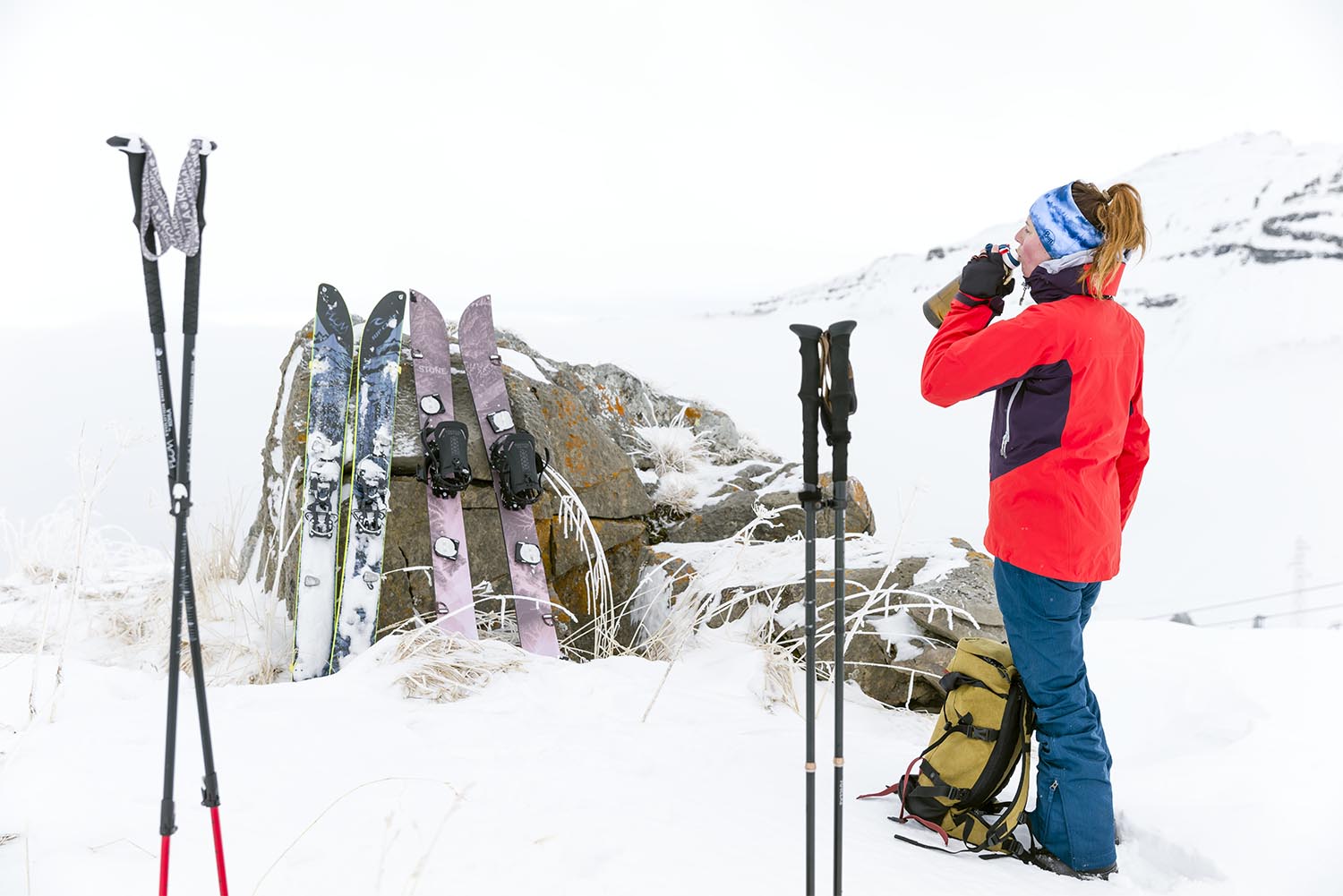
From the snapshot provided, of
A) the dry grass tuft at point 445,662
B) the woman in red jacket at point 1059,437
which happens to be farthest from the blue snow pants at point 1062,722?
the dry grass tuft at point 445,662

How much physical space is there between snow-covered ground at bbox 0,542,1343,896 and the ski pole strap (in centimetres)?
103

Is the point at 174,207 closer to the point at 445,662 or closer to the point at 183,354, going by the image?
the point at 183,354

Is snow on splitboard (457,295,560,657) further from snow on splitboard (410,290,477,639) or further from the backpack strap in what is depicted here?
the backpack strap

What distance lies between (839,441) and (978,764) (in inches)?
39.8

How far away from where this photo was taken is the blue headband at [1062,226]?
1.70 m

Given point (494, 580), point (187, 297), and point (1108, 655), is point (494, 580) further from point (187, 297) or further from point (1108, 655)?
point (1108, 655)

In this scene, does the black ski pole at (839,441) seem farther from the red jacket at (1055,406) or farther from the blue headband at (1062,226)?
the blue headband at (1062,226)

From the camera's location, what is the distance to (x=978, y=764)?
1.85 metres

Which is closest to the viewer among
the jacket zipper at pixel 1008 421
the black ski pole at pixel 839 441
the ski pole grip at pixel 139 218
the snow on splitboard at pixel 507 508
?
the ski pole grip at pixel 139 218

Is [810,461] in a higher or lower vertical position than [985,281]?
lower

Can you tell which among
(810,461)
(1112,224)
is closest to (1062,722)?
(810,461)

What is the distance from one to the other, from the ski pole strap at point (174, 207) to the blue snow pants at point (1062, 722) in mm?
1681

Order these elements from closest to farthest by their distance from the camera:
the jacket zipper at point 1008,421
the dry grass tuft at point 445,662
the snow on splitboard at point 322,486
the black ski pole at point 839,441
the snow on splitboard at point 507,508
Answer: the black ski pole at point 839,441, the jacket zipper at point 1008,421, the dry grass tuft at point 445,662, the snow on splitboard at point 322,486, the snow on splitboard at point 507,508

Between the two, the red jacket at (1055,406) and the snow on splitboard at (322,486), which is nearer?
the red jacket at (1055,406)
